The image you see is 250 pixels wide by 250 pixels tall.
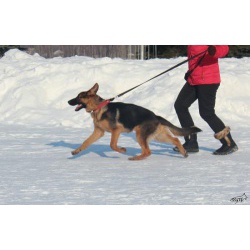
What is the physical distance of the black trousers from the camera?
7781 millimetres

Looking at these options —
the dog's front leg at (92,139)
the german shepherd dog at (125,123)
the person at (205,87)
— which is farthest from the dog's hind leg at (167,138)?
the dog's front leg at (92,139)

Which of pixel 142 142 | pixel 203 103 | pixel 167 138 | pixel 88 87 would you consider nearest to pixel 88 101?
pixel 142 142

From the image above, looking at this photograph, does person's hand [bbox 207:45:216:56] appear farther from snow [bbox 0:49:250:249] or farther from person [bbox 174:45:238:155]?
snow [bbox 0:49:250:249]

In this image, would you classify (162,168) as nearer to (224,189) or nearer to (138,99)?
(224,189)

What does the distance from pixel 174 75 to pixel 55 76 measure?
2.97 meters

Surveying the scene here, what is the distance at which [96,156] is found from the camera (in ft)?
26.9

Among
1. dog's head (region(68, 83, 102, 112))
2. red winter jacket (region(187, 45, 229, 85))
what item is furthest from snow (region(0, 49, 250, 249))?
red winter jacket (region(187, 45, 229, 85))

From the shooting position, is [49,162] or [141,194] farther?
[49,162]

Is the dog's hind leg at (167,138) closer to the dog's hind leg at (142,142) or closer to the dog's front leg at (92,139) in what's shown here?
the dog's hind leg at (142,142)

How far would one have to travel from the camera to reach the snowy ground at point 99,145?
237 inches

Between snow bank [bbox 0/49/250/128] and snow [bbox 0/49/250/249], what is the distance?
23 mm

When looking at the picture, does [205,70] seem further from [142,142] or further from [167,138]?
[142,142]

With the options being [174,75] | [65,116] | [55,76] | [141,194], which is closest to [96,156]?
[141,194]

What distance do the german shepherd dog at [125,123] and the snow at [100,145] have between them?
0.27 metres
